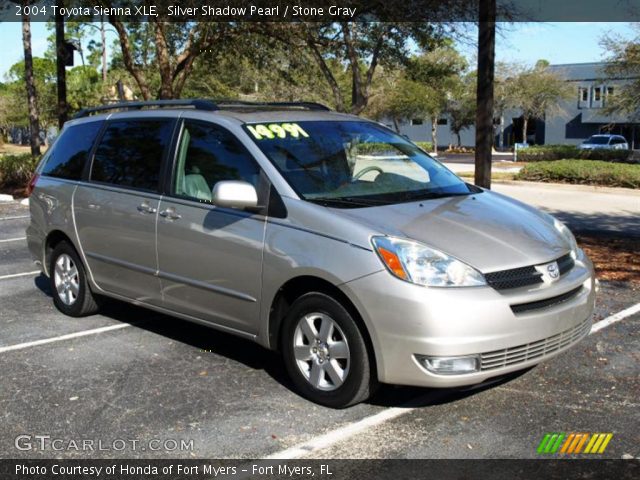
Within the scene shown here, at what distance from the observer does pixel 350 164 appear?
532 centimetres

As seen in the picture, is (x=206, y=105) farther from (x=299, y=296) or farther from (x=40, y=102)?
(x=40, y=102)

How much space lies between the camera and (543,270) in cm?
437

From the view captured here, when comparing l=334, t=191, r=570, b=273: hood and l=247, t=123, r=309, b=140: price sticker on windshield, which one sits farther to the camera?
l=247, t=123, r=309, b=140: price sticker on windshield

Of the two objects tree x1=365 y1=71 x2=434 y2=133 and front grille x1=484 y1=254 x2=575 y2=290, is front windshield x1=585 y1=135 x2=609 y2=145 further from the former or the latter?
front grille x1=484 y1=254 x2=575 y2=290

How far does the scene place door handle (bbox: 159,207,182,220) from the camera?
5.27 metres

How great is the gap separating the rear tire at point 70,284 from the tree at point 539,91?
50643 mm

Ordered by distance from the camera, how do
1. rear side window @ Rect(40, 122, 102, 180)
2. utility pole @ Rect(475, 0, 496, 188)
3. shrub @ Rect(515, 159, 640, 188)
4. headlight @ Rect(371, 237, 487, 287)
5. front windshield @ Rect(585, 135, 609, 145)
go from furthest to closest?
front windshield @ Rect(585, 135, 609, 145) → shrub @ Rect(515, 159, 640, 188) → utility pole @ Rect(475, 0, 496, 188) → rear side window @ Rect(40, 122, 102, 180) → headlight @ Rect(371, 237, 487, 287)

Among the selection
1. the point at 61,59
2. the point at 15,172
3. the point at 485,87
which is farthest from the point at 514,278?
Result: the point at 15,172

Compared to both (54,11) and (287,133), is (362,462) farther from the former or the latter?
(54,11)

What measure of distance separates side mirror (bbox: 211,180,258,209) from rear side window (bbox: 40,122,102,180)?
7.27 feet

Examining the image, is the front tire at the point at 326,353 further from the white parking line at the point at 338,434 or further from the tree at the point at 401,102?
the tree at the point at 401,102

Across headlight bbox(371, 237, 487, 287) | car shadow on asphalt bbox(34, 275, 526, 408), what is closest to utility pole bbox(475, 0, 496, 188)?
car shadow on asphalt bbox(34, 275, 526, 408)

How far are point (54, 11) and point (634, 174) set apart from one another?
15.6 m

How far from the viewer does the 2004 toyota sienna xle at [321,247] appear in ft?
13.5
